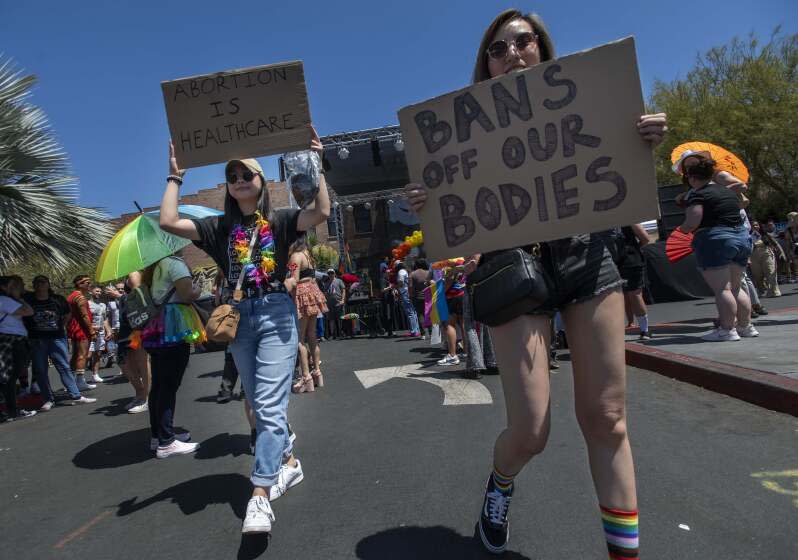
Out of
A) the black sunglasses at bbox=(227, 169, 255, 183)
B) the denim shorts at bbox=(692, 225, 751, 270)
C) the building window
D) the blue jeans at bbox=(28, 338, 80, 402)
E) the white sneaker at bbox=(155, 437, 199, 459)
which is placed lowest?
the white sneaker at bbox=(155, 437, 199, 459)

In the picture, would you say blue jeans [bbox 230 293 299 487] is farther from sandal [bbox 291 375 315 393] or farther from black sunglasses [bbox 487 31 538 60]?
sandal [bbox 291 375 315 393]

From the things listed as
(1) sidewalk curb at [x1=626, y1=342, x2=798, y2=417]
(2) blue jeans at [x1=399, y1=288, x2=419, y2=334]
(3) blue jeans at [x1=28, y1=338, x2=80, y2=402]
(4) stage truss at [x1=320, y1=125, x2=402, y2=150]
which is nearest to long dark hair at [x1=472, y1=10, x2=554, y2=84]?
(1) sidewalk curb at [x1=626, y1=342, x2=798, y2=417]

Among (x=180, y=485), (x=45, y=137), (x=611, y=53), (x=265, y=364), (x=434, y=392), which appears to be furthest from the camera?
(x=45, y=137)

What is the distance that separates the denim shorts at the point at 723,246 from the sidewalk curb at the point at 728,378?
3.40 ft

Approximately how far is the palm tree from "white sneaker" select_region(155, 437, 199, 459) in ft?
17.5

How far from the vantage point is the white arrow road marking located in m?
4.99

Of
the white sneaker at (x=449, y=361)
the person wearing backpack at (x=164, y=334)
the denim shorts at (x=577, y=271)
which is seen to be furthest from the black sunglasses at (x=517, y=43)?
the white sneaker at (x=449, y=361)

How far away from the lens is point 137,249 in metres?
3.86

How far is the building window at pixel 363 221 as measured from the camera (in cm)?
3472

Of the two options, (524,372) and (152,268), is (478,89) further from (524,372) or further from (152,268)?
(152,268)

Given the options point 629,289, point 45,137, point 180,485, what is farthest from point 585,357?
point 45,137

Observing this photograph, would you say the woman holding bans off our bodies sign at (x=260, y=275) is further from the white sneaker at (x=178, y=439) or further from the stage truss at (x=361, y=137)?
the stage truss at (x=361, y=137)

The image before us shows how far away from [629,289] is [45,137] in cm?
872

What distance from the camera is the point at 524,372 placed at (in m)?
1.95
